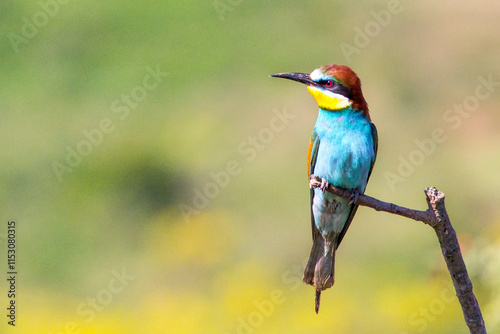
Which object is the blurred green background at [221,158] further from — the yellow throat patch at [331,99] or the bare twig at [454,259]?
the bare twig at [454,259]

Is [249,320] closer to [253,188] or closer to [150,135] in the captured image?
[253,188]

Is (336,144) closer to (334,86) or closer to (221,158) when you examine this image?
(334,86)

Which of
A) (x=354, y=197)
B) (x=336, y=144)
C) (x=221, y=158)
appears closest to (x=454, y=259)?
(x=354, y=197)

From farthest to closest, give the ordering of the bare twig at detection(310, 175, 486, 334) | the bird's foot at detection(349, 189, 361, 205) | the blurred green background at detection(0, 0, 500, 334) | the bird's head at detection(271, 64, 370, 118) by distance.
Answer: the blurred green background at detection(0, 0, 500, 334) < the bird's head at detection(271, 64, 370, 118) < the bird's foot at detection(349, 189, 361, 205) < the bare twig at detection(310, 175, 486, 334)

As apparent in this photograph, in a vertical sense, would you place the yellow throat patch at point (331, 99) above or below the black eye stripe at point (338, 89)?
below

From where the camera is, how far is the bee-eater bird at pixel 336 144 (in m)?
3.06

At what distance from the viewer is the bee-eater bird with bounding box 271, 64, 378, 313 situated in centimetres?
306

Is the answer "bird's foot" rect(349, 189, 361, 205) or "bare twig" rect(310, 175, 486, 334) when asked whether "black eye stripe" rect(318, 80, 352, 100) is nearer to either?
"bird's foot" rect(349, 189, 361, 205)

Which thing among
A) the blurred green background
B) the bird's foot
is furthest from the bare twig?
the blurred green background

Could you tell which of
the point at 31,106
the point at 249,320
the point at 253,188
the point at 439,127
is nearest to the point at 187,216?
the point at 253,188

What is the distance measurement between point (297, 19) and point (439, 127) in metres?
1.77

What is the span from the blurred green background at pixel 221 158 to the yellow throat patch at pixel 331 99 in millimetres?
1740

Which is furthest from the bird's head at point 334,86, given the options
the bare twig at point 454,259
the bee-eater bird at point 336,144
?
the bare twig at point 454,259

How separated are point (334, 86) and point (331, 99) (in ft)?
0.21
